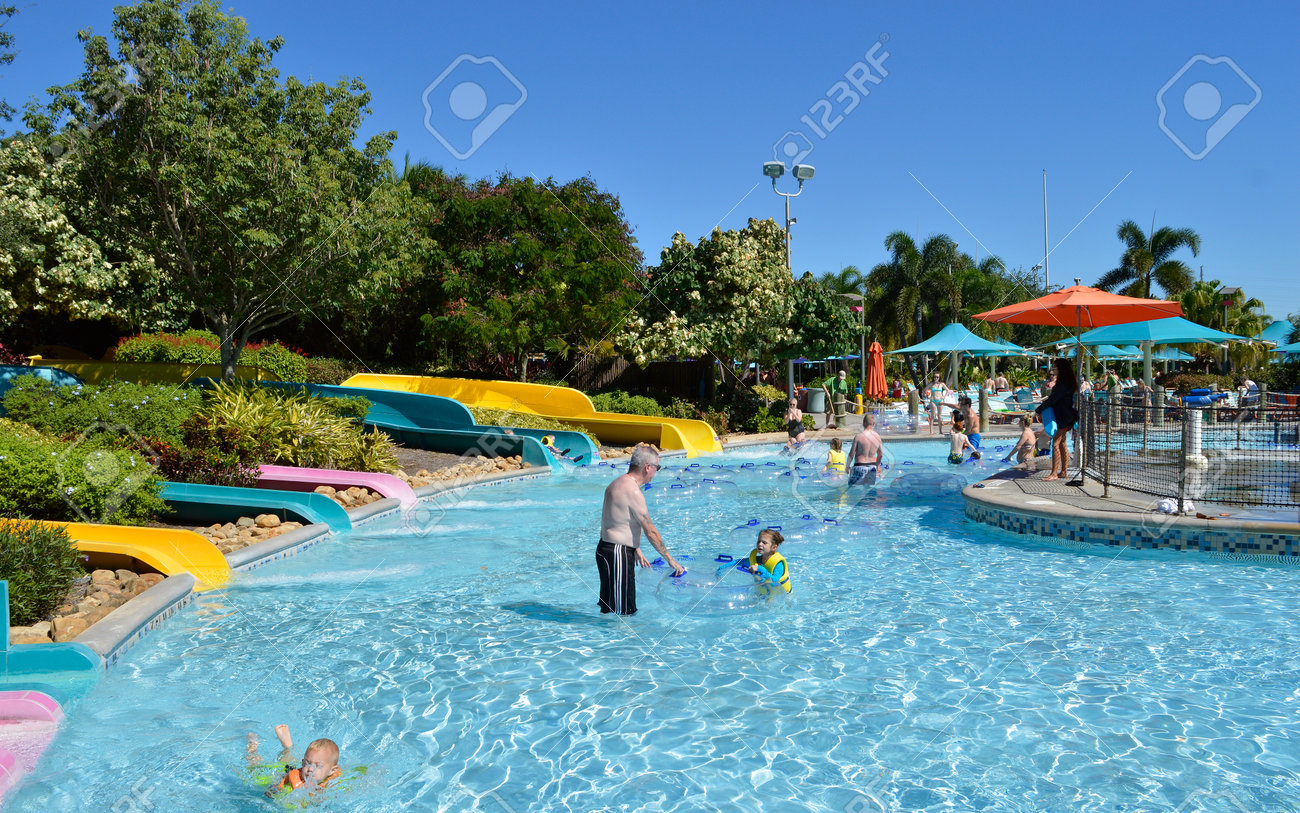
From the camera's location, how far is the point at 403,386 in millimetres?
24797

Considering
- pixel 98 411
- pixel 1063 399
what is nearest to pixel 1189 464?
pixel 1063 399

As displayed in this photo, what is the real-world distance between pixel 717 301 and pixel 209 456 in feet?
47.2

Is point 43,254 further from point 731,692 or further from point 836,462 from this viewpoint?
point 731,692

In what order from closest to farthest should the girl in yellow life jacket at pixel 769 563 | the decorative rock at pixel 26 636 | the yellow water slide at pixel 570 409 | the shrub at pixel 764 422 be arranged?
the decorative rock at pixel 26 636 < the girl in yellow life jacket at pixel 769 563 < the yellow water slide at pixel 570 409 < the shrub at pixel 764 422

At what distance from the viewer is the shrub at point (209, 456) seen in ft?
37.1

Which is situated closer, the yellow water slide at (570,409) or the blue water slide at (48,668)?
the blue water slide at (48,668)

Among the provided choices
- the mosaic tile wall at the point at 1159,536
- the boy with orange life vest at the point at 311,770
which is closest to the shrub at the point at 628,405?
the mosaic tile wall at the point at 1159,536

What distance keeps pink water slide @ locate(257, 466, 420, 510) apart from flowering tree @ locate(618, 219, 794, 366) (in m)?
10.7

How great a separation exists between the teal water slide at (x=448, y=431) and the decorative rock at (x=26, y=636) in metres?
10.9

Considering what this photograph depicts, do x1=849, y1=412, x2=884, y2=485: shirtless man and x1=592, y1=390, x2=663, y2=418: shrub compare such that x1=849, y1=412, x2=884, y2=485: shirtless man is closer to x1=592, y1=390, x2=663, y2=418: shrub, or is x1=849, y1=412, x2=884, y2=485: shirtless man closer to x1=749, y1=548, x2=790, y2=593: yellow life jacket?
x1=749, y1=548, x2=790, y2=593: yellow life jacket

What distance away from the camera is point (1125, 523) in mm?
9672

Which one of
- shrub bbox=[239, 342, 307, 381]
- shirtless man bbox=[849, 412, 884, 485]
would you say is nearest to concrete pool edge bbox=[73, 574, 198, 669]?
shirtless man bbox=[849, 412, 884, 485]

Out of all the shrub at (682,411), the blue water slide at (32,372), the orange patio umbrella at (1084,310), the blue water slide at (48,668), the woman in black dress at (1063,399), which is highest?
the orange patio umbrella at (1084,310)

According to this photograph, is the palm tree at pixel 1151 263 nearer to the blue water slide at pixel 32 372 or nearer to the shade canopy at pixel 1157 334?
the shade canopy at pixel 1157 334
